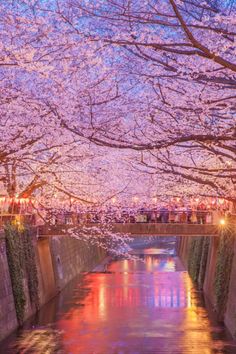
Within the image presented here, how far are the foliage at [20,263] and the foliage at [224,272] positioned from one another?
286 inches

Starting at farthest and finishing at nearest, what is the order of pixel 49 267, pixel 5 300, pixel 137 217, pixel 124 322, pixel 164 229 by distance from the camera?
pixel 49 267 < pixel 137 217 < pixel 164 229 < pixel 124 322 < pixel 5 300

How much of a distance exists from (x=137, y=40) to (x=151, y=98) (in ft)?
13.4

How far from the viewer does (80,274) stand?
38.9m

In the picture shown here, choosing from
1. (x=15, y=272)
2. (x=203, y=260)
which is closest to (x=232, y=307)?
(x=15, y=272)

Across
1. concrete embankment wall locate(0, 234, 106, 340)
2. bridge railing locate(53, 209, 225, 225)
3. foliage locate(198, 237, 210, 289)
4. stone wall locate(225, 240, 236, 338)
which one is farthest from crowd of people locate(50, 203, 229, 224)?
stone wall locate(225, 240, 236, 338)

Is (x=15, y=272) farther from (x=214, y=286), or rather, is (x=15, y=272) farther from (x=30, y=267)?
(x=214, y=286)

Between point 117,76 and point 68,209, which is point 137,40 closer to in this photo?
point 117,76

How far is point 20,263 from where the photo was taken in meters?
24.1

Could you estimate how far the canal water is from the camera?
19.0 metres

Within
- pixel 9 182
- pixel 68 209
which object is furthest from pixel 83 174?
pixel 68 209

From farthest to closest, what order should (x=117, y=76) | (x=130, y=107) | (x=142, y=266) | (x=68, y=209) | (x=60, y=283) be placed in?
(x=142, y=266) < (x=60, y=283) < (x=68, y=209) < (x=130, y=107) < (x=117, y=76)

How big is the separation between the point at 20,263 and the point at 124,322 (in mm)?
4602

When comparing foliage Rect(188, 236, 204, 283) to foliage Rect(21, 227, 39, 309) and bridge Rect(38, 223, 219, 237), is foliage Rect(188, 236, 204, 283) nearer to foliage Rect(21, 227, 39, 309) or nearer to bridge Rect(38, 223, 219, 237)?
bridge Rect(38, 223, 219, 237)

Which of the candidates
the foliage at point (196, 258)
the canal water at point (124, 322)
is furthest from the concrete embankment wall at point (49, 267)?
the foliage at point (196, 258)
